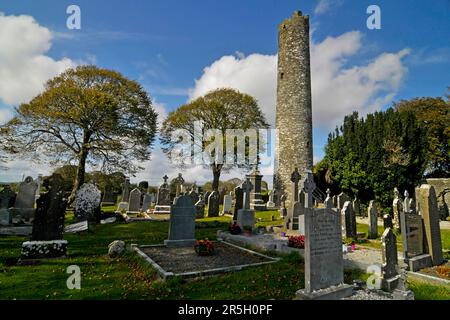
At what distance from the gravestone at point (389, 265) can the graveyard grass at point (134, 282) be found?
52 centimetres

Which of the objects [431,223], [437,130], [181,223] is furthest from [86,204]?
[437,130]

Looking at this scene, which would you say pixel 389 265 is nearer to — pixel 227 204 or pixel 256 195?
pixel 227 204

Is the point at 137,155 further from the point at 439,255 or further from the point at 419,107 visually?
the point at 419,107

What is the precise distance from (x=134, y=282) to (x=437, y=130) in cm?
3281

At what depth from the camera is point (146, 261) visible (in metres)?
6.46

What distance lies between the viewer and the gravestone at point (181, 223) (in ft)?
28.1

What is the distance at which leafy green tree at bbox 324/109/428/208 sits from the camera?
18141 mm

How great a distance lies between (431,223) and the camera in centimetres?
687

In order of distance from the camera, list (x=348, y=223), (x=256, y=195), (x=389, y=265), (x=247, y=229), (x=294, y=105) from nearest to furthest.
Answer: (x=389, y=265) → (x=348, y=223) → (x=247, y=229) → (x=256, y=195) → (x=294, y=105)

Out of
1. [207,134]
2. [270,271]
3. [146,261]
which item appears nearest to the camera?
[270,271]

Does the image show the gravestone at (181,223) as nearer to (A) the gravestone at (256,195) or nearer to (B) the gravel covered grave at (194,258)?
(B) the gravel covered grave at (194,258)
